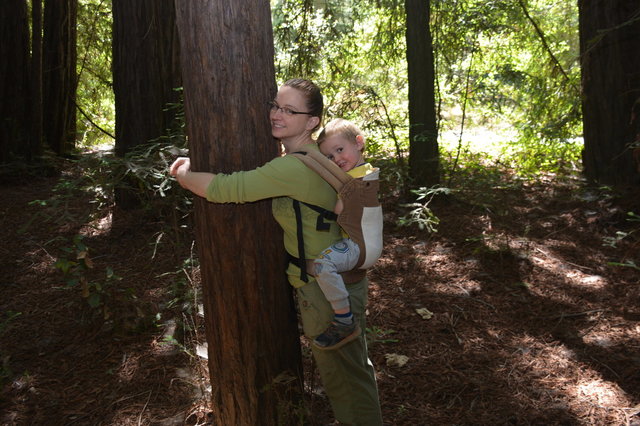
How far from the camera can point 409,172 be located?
25.1 feet

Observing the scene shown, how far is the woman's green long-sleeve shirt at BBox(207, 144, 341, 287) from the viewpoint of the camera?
2611mm

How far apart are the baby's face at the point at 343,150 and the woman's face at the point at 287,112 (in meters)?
0.19

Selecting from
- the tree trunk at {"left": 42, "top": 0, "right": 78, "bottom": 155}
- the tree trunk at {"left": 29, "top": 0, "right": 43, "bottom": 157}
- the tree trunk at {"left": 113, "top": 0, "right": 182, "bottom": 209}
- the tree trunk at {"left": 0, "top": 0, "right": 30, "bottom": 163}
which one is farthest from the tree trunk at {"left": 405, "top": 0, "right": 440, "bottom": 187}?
the tree trunk at {"left": 42, "top": 0, "right": 78, "bottom": 155}

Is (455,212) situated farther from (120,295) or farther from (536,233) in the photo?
(120,295)

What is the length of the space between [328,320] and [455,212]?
4.95 m

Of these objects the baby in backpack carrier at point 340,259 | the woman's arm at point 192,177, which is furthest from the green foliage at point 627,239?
the woman's arm at point 192,177

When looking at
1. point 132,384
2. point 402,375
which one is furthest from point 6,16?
point 402,375

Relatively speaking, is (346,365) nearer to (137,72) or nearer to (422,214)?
(422,214)

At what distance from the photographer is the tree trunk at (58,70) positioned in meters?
10.1

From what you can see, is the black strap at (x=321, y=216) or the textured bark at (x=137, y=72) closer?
the black strap at (x=321, y=216)

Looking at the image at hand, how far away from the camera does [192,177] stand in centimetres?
274

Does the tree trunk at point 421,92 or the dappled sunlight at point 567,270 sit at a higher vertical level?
the tree trunk at point 421,92

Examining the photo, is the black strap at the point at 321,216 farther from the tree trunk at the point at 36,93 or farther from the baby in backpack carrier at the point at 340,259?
the tree trunk at the point at 36,93

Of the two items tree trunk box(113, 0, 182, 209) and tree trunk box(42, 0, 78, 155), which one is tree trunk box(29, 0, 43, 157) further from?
tree trunk box(113, 0, 182, 209)
